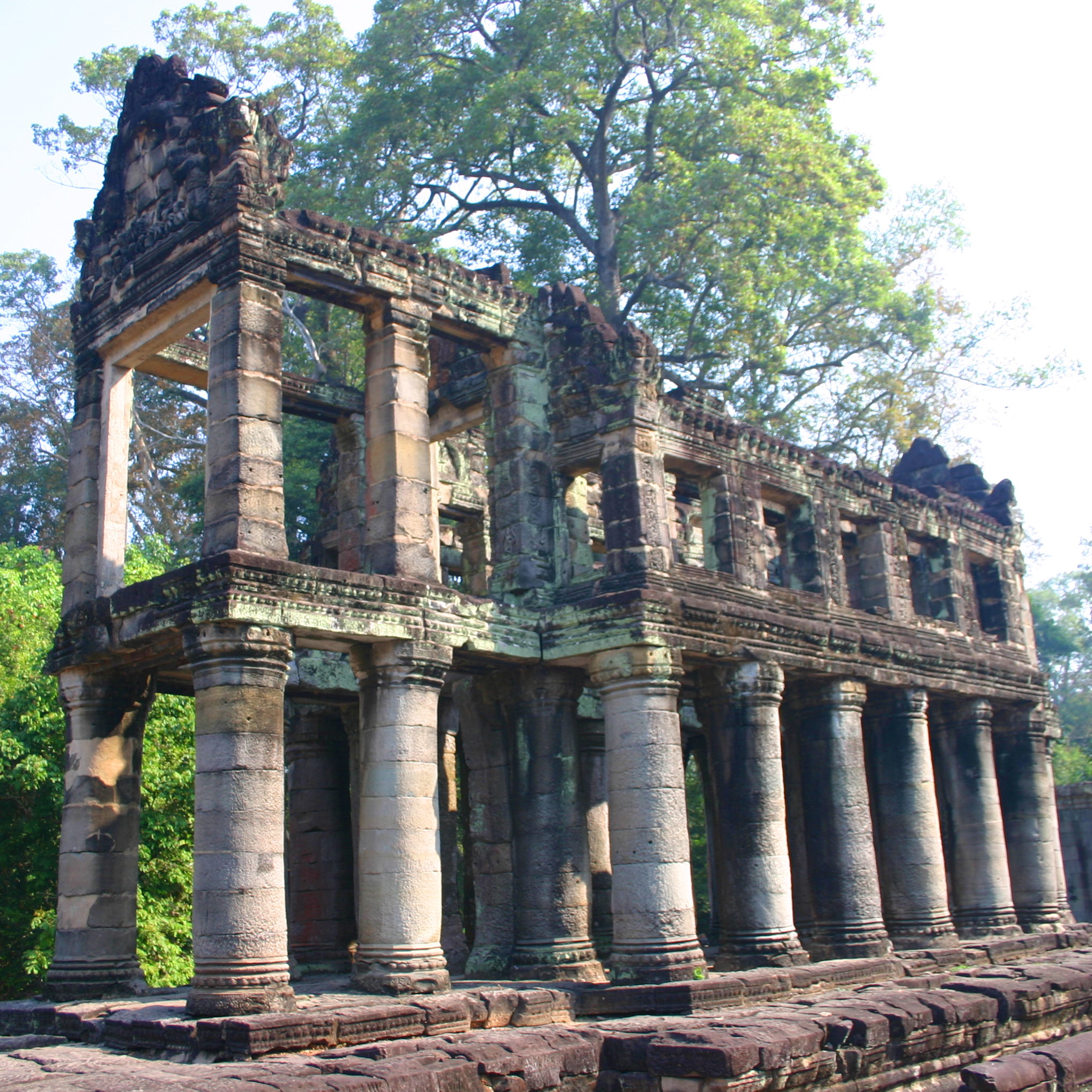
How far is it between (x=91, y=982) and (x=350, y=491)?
6.28 metres

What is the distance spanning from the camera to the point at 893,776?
17.1 m

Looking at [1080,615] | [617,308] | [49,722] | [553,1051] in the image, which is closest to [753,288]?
[617,308]

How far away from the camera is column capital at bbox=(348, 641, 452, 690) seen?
464 inches

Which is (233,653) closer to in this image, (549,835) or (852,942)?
(549,835)

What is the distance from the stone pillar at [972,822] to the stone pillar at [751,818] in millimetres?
5622

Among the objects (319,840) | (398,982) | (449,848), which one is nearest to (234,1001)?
(398,982)

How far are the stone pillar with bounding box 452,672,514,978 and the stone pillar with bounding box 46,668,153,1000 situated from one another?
3.54m

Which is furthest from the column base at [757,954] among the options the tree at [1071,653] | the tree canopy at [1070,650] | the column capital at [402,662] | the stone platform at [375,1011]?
the tree at [1071,653]

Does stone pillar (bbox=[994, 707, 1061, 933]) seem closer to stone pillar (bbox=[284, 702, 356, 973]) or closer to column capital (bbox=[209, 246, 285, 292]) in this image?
stone pillar (bbox=[284, 702, 356, 973])

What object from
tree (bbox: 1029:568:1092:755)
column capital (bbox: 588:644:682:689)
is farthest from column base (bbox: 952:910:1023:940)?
tree (bbox: 1029:568:1092:755)

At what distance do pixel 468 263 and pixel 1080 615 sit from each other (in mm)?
43379

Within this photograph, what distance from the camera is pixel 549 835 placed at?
13.3 m

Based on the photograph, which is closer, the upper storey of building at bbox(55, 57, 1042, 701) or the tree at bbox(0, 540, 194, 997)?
the upper storey of building at bbox(55, 57, 1042, 701)

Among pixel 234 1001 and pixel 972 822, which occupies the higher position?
pixel 972 822
